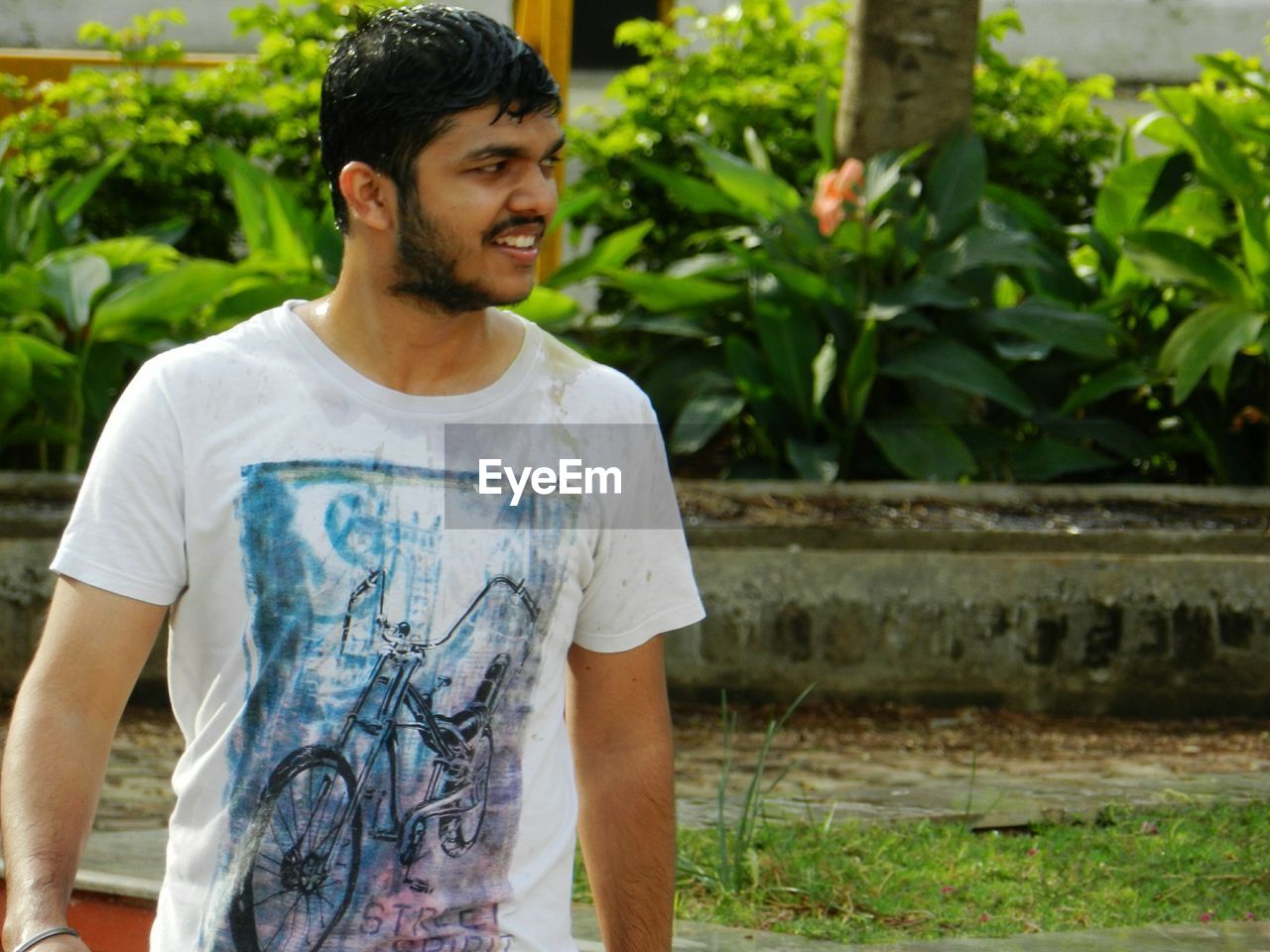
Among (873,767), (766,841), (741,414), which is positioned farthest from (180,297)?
(766,841)

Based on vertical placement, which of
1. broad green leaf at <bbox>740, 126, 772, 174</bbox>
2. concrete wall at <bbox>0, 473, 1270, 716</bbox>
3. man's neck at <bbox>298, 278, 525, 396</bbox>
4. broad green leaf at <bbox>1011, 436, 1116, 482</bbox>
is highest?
broad green leaf at <bbox>740, 126, 772, 174</bbox>

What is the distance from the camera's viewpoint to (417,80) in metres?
2.03

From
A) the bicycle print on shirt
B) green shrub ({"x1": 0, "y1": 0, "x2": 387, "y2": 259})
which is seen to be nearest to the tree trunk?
green shrub ({"x1": 0, "y1": 0, "x2": 387, "y2": 259})

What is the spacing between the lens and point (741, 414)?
6.71 metres

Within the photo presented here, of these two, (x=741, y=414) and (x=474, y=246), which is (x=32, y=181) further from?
(x=474, y=246)

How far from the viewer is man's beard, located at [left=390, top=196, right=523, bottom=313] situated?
208cm

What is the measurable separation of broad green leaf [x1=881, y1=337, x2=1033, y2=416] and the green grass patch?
2.21 m

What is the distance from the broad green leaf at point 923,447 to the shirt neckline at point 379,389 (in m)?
4.20

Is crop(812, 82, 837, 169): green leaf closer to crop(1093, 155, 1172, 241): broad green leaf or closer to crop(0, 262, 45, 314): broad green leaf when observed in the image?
crop(1093, 155, 1172, 241): broad green leaf

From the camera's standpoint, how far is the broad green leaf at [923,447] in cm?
619

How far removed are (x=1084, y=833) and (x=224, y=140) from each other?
17.8 feet

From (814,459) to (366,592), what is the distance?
14.2 feet

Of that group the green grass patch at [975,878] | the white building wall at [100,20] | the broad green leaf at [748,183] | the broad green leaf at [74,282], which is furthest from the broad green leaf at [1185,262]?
the white building wall at [100,20]

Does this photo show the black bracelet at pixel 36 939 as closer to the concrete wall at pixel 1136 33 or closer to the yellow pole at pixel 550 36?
the yellow pole at pixel 550 36
